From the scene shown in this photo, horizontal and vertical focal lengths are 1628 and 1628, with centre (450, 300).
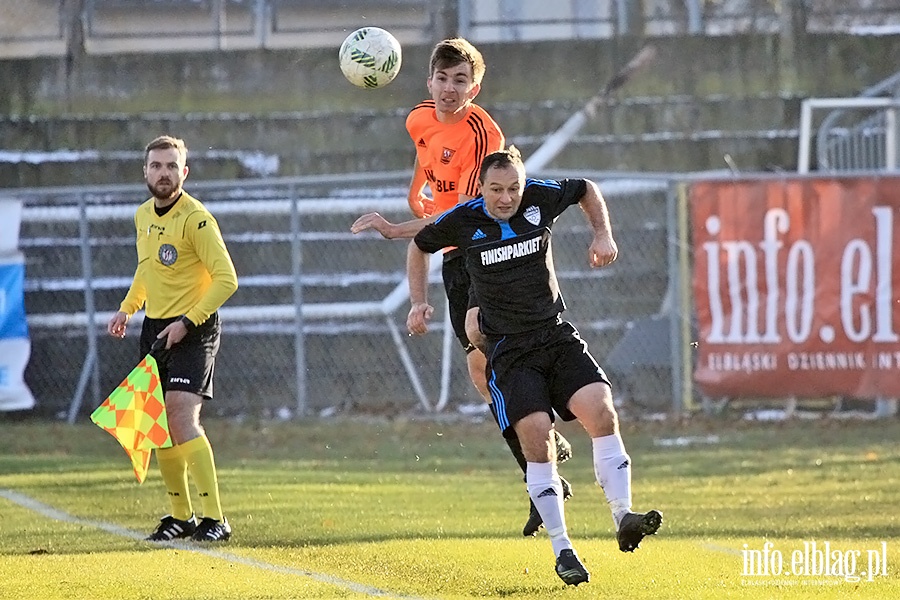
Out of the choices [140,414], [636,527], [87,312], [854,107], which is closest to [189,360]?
[140,414]

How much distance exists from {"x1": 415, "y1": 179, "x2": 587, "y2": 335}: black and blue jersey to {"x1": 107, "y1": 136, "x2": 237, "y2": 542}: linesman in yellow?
184 centimetres

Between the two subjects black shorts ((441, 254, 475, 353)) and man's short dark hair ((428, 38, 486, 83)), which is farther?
black shorts ((441, 254, 475, 353))

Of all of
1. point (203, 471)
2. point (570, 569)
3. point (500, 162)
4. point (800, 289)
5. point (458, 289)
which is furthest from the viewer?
point (800, 289)

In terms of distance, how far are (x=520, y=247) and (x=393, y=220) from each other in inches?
390

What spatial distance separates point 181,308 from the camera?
364 inches

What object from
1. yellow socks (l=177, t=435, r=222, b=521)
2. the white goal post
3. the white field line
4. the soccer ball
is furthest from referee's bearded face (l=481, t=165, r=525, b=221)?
the white goal post

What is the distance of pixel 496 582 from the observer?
24.9ft

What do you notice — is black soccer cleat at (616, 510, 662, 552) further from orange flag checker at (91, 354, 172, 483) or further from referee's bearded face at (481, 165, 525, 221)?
orange flag checker at (91, 354, 172, 483)

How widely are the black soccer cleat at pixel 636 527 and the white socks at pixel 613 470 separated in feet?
0.58

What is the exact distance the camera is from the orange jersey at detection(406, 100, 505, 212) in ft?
29.2

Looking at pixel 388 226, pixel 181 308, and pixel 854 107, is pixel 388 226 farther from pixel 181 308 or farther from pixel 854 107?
pixel 854 107

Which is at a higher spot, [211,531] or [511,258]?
[511,258]

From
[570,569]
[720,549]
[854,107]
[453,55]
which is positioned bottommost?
[720,549]

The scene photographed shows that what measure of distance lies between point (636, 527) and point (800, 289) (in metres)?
8.81
